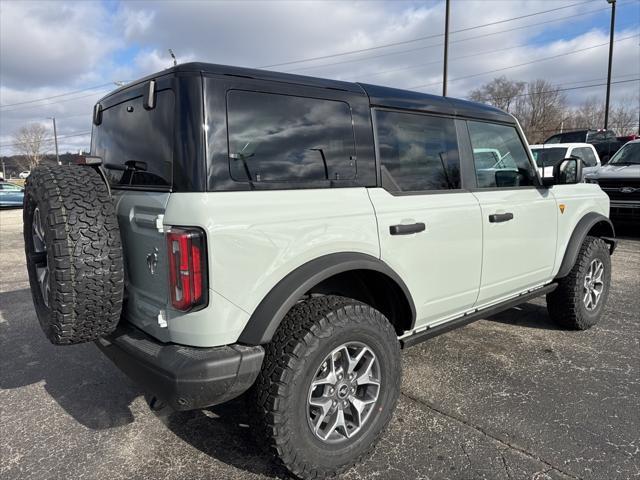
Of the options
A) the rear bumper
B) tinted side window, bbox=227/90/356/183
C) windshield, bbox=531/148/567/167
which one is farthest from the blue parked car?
tinted side window, bbox=227/90/356/183

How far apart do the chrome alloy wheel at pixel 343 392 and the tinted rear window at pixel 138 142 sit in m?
1.19

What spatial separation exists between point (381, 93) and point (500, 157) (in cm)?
128

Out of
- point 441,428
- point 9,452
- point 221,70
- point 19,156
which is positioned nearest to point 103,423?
point 9,452

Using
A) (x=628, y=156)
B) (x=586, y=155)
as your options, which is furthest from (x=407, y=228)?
(x=586, y=155)

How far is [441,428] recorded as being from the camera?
9.24 feet

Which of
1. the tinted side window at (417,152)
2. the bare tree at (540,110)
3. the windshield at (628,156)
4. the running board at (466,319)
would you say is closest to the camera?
the tinted side window at (417,152)

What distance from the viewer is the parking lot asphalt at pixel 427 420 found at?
8.12ft

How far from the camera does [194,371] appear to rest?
77.9 inches

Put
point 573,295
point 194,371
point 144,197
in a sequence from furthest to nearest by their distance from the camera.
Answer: point 573,295
point 144,197
point 194,371

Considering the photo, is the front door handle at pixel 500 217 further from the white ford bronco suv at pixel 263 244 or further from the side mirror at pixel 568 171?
the side mirror at pixel 568 171

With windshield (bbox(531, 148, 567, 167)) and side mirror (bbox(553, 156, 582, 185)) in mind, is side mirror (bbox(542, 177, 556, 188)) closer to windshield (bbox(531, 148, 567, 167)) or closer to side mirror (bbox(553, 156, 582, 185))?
side mirror (bbox(553, 156, 582, 185))

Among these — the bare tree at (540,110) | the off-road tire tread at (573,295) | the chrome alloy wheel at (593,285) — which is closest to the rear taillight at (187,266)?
the off-road tire tread at (573,295)

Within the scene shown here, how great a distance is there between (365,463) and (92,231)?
5.91ft

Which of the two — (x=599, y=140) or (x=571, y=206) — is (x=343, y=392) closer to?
→ (x=571, y=206)
